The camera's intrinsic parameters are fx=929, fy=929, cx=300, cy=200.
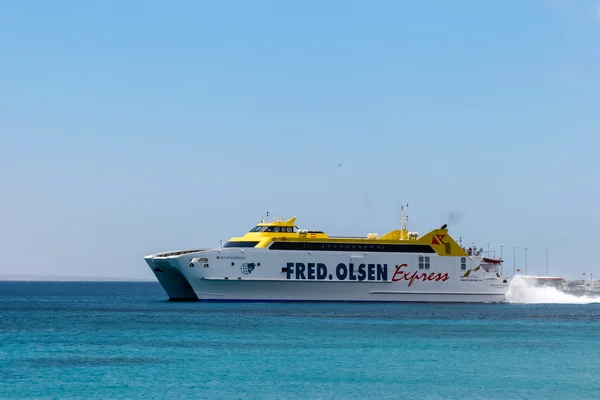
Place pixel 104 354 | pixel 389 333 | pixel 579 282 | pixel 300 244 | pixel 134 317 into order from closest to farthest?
1. pixel 104 354
2. pixel 389 333
3. pixel 134 317
4. pixel 300 244
5. pixel 579 282

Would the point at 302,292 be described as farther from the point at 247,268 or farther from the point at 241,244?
the point at 241,244

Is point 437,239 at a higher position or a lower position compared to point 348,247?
higher

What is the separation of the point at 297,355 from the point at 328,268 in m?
26.5

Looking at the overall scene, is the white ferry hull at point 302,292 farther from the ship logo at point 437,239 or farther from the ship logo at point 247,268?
the ship logo at point 437,239

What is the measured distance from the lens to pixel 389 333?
44625 millimetres

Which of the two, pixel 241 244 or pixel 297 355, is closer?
pixel 297 355

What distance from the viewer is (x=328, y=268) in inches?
2462

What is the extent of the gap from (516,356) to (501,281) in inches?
1209

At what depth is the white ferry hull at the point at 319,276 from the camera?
61.2 metres

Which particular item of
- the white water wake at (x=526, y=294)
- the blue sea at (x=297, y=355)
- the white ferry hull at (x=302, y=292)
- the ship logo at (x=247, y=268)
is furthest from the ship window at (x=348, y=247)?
the white water wake at (x=526, y=294)

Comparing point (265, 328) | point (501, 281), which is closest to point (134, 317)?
point (265, 328)

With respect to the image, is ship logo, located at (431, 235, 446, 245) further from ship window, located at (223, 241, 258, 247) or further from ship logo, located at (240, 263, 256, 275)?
ship logo, located at (240, 263, 256, 275)

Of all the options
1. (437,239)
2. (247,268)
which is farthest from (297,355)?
(437,239)

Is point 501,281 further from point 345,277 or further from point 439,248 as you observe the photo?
point 345,277
